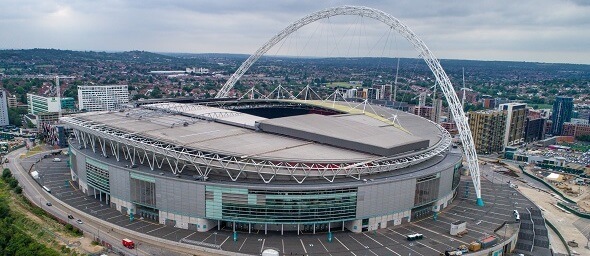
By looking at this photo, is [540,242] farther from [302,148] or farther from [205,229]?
[205,229]

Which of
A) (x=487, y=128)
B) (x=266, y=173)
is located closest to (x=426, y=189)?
(x=266, y=173)

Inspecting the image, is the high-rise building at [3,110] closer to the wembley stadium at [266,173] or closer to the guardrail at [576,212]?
the wembley stadium at [266,173]

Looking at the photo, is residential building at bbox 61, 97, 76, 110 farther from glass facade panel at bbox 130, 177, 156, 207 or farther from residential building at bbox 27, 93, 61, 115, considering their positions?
glass facade panel at bbox 130, 177, 156, 207

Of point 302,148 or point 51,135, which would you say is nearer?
point 302,148

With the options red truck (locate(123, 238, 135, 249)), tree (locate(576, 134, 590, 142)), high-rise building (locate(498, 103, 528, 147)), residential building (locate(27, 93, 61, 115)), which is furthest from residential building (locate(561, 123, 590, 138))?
residential building (locate(27, 93, 61, 115))

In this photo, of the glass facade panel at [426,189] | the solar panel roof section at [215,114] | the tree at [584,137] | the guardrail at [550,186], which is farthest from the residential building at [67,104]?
the tree at [584,137]

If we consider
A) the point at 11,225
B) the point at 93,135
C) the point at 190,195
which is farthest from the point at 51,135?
the point at 190,195
